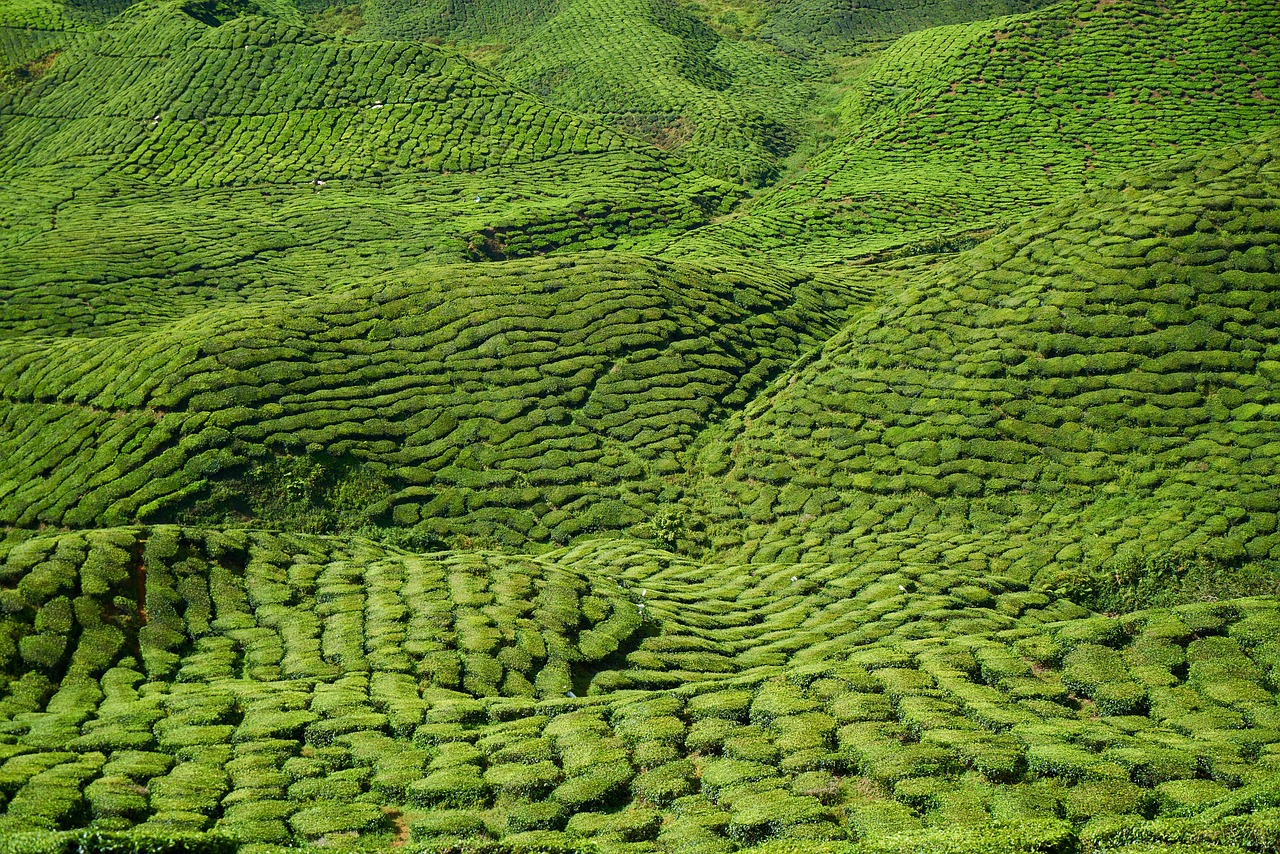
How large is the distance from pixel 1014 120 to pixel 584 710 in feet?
154

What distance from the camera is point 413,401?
2447 cm

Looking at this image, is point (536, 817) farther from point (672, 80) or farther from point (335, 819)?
point (672, 80)

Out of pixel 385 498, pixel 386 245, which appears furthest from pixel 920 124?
pixel 385 498

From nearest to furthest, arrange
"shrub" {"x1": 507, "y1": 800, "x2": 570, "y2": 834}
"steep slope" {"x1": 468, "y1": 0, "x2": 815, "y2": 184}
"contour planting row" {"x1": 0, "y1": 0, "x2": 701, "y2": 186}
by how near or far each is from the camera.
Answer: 1. "shrub" {"x1": 507, "y1": 800, "x2": 570, "y2": 834}
2. "contour planting row" {"x1": 0, "y1": 0, "x2": 701, "y2": 186}
3. "steep slope" {"x1": 468, "y1": 0, "x2": 815, "y2": 184}

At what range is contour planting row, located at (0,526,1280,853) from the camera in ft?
35.9

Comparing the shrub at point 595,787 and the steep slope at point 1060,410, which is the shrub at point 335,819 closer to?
the shrub at point 595,787

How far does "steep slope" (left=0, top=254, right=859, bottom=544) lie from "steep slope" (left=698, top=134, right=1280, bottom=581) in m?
2.95

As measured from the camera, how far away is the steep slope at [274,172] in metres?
37.1

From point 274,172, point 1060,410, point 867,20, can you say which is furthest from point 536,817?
point 867,20

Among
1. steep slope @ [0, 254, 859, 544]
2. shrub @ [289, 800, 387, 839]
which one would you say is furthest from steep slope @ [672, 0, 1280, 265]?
shrub @ [289, 800, 387, 839]

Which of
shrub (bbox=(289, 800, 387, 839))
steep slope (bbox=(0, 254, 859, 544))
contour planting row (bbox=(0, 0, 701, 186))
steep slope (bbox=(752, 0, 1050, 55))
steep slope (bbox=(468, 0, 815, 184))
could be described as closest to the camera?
shrub (bbox=(289, 800, 387, 839))

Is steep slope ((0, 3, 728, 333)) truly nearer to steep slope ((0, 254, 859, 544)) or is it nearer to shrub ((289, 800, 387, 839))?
steep slope ((0, 254, 859, 544))

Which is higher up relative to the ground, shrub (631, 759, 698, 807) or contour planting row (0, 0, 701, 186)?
contour planting row (0, 0, 701, 186)

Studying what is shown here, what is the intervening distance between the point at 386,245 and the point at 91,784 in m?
31.2
